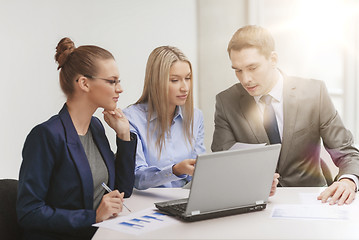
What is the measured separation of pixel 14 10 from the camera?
131 inches

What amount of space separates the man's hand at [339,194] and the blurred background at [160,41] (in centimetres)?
133

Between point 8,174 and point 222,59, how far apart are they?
70.6 inches

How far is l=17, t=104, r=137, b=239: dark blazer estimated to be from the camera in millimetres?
1589

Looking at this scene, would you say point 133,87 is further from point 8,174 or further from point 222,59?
point 8,174

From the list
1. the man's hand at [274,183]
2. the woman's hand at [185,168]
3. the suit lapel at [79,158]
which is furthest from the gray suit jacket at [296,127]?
the suit lapel at [79,158]

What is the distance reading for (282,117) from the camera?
8.70 feet

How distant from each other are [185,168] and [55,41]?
189cm

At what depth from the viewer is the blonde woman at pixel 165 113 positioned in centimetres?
249

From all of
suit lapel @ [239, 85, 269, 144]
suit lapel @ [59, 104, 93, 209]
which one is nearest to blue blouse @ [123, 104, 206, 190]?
suit lapel @ [239, 85, 269, 144]

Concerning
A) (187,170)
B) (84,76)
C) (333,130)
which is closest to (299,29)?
(333,130)

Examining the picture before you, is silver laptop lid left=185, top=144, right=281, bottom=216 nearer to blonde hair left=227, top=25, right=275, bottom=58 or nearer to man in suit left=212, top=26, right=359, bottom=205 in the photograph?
man in suit left=212, top=26, right=359, bottom=205

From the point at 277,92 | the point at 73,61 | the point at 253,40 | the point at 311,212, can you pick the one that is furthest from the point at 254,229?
the point at 253,40

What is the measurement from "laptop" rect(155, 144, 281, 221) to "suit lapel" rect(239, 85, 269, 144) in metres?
0.90

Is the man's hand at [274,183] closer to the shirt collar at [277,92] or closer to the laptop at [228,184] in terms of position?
the laptop at [228,184]
